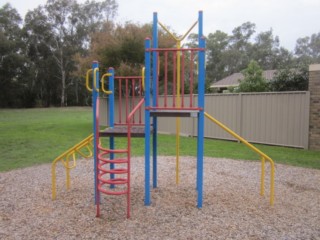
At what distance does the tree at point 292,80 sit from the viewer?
11.3m

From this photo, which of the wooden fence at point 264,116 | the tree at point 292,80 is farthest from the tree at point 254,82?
the wooden fence at point 264,116

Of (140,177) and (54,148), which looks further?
(54,148)

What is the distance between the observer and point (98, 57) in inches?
574

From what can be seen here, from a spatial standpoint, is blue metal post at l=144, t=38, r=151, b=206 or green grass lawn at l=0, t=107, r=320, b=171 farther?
green grass lawn at l=0, t=107, r=320, b=171

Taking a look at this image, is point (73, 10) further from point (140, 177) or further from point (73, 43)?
point (140, 177)

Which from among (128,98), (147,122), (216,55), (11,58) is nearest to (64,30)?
(11,58)

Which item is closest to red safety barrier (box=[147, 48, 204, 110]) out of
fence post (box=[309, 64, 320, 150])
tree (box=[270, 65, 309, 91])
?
fence post (box=[309, 64, 320, 150])

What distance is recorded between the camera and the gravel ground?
3.34m

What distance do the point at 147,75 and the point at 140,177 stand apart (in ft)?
7.64

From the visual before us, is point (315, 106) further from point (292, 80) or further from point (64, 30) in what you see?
point (64, 30)

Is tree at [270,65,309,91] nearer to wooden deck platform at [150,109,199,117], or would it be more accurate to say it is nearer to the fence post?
the fence post

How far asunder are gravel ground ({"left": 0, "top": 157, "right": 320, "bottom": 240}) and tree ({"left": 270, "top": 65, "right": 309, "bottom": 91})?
6.35 meters

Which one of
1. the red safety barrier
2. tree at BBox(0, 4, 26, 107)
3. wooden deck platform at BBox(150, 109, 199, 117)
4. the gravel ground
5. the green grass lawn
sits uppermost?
tree at BBox(0, 4, 26, 107)

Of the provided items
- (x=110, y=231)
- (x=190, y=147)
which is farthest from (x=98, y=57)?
(x=110, y=231)
